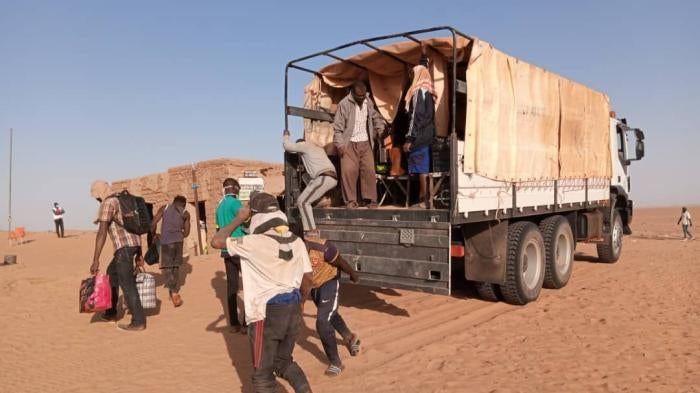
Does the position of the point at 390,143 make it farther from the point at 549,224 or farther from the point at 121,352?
the point at 121,352

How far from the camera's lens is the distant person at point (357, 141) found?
6332 millimetres

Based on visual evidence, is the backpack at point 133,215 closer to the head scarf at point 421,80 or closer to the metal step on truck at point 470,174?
the metal step on truck at point 470,174

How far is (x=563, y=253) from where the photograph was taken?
312 inches

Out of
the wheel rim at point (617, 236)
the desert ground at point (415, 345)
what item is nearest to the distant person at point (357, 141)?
the desert ground at point (415, 345)

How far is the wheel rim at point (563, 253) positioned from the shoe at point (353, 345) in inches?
172

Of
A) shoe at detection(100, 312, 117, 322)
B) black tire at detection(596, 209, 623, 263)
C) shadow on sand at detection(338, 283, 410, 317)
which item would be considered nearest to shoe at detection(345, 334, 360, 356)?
shadow on sand at detection(338, 283, 410, 317)

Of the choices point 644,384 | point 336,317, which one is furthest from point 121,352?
point 644,384

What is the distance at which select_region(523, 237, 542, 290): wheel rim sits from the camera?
670cm

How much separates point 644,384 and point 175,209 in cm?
602

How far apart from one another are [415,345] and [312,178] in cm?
239

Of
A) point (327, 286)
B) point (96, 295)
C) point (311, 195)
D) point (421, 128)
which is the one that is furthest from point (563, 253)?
point (96, 295)

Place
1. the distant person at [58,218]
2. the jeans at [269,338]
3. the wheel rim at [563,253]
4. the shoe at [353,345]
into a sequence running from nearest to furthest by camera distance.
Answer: the jeans at [269,338]
the shoe at [353,345]
the wheel rim at [563,253]
the distant person at [58,218]

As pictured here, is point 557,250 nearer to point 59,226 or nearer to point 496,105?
point 496,105

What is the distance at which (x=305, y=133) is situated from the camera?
6988mm
